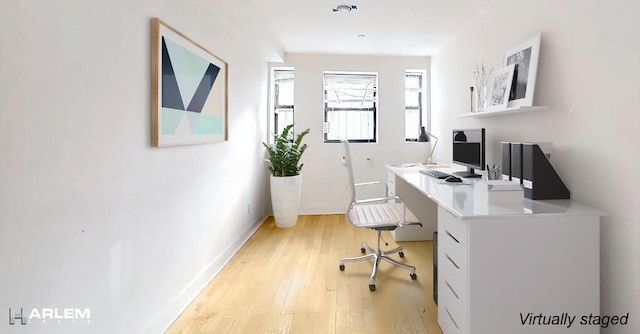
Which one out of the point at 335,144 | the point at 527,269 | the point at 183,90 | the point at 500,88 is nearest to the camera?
the point at 527,269

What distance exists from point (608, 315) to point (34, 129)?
2683 millimetres

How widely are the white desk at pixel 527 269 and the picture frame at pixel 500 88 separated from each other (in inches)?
44.4

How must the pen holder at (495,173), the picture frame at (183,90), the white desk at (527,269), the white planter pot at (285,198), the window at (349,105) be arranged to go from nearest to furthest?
the white desk at (527,269), the picture frame at (183,90), the pen holder at (495,173), the white planter pot at (285,198), the window at (349,105)

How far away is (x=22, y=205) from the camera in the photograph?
0.96m

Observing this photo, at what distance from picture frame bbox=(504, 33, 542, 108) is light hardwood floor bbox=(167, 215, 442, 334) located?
60.6 inches

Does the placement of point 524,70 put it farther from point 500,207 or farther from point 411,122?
point 411,122

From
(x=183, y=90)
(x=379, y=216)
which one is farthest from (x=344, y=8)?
(x=379, y=216)

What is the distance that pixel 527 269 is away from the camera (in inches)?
54.3

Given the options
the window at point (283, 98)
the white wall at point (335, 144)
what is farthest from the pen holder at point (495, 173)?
the window at point (283, 98)

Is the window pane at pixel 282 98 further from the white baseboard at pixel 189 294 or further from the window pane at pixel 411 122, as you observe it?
the white baseboard at pixel 189 294

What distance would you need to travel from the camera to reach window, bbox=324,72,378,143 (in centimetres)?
460

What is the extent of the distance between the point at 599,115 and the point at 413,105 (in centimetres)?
316

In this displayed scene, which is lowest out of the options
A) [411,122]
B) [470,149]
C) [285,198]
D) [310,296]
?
[310,296]

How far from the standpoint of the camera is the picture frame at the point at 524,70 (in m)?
2.01
